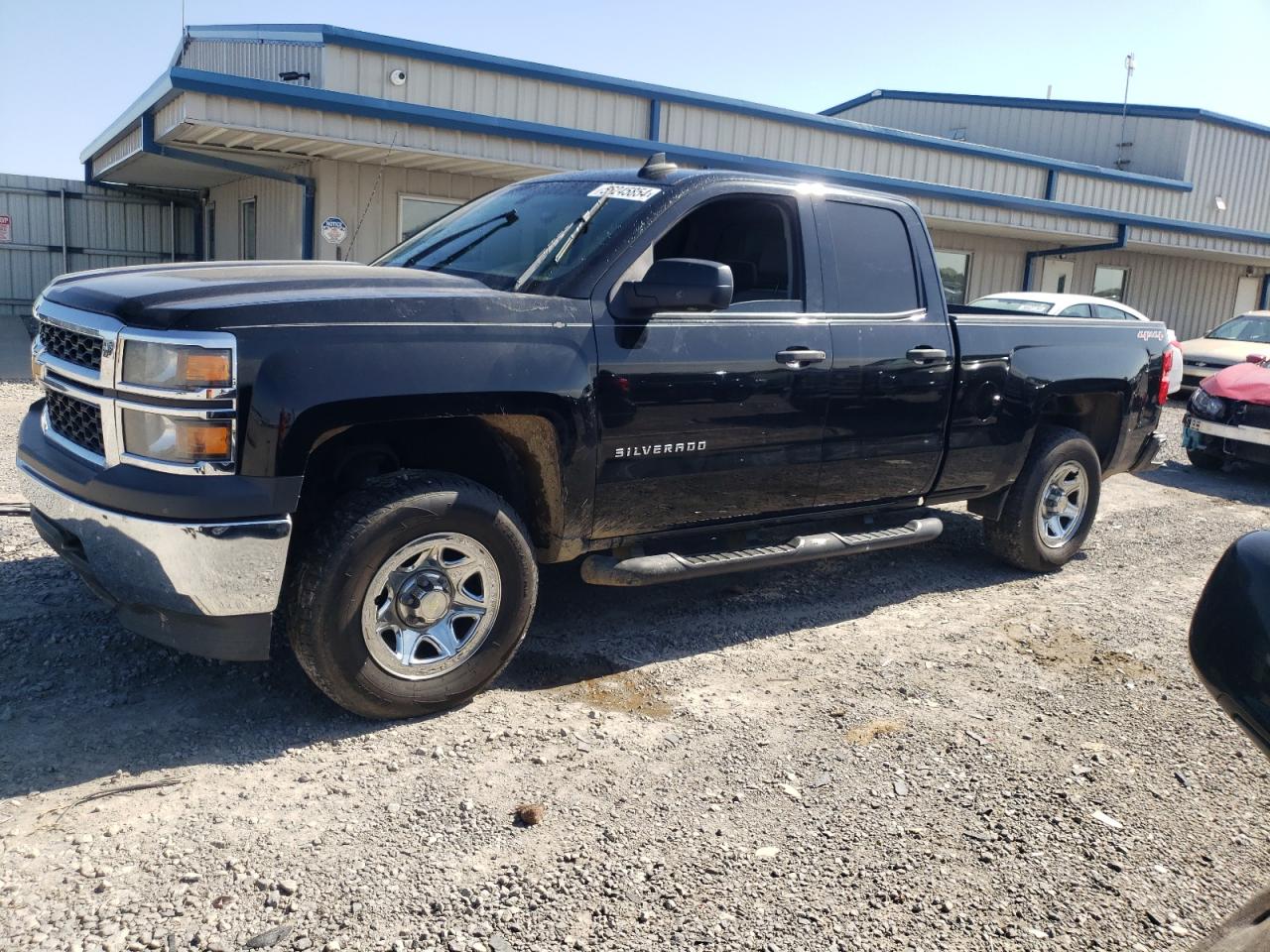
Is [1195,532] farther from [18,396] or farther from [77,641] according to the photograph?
[18,396]

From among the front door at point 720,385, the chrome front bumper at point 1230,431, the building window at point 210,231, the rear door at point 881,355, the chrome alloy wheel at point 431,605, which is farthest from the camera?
the building window at point 210,231

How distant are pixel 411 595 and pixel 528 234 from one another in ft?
5.61

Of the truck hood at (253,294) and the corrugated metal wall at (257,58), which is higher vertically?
the corrugated metal wall at (257,58)

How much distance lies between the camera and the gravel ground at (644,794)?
2.70 m

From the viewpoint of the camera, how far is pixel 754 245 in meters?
4.84

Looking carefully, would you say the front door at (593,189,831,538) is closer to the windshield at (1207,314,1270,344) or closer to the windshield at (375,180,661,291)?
the windshield at (375,180,661,291)

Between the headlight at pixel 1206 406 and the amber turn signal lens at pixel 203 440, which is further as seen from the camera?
the headlight at pixel 1206 406

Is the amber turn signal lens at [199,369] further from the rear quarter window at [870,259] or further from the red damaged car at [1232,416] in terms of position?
the red damaged car at [1232,416]

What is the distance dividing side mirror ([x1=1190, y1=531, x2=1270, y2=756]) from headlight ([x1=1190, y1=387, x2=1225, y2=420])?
370 inches

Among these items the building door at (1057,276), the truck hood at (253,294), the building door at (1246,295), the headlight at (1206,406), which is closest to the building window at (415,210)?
the headlight at (1206,406)

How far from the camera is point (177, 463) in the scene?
3211mm

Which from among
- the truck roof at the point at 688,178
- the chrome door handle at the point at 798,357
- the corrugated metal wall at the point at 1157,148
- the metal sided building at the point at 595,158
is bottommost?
the chrome door handle at the point at 798,357

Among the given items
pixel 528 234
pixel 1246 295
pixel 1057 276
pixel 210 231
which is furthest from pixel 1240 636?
pixel 1246 295

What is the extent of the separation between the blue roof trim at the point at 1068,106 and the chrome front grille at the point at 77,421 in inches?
1049
